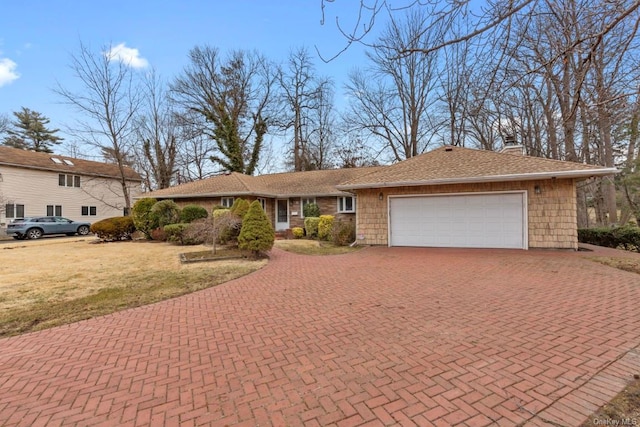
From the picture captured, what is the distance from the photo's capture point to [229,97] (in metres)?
27.9

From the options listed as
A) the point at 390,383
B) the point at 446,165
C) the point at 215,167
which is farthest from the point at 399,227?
the point at 215,167

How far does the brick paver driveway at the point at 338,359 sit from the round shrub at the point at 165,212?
11063 mm

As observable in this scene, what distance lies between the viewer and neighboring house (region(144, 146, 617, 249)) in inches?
401

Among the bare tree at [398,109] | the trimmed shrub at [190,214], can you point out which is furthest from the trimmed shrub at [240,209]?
the bare tree at [398,109]

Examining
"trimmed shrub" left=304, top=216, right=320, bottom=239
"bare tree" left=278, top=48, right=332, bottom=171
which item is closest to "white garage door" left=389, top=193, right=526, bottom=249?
"trimmed shrub" left=304, top=216, right=320, bottom=239

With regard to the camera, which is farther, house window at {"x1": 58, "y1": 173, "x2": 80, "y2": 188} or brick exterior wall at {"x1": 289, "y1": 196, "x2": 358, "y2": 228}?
house window at {"x1": 58, "y1": 173, "x2": 80, "y2": 188}

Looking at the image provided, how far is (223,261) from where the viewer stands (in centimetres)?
980

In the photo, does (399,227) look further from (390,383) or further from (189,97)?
(189,97)

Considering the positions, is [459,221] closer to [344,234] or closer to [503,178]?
[503,178]

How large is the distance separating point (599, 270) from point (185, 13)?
10.7m

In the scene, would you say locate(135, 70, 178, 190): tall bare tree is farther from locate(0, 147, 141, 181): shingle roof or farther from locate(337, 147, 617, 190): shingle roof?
locate(337, 147, 617, 190): shingle roof

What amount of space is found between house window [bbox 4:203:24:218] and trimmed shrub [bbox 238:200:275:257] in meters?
22.2

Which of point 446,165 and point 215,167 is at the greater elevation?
point 215,167

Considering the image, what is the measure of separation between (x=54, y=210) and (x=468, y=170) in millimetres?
29482
